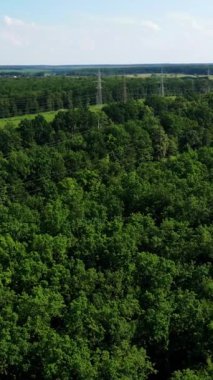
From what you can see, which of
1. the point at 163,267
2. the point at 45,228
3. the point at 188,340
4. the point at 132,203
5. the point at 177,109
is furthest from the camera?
the point at 177,109

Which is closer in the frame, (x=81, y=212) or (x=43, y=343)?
(x=43, y=343)

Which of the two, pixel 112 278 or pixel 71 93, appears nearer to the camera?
pixel 112 278

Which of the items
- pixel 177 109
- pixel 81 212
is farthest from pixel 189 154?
pixel 177 109

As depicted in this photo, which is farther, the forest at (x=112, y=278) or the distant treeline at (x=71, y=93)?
the distant treeline at (x=71, y=93)

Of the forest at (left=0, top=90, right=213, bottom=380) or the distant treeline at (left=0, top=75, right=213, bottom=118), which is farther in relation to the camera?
the distant treeline at (left=0, top=75, right=213, bottom=118)

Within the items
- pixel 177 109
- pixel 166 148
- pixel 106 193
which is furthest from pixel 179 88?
pixel 106 193

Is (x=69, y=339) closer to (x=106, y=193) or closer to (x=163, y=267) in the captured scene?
(x=163, y=267)

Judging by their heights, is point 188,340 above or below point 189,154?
below

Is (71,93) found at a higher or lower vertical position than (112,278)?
higher

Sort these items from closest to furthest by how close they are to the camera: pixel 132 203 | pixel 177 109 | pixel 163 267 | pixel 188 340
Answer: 1. pixel 188 340
2. pixel 163 267
3. pixel 132 203
4. pixel 177 109

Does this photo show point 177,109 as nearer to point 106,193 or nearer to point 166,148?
point 166,148
